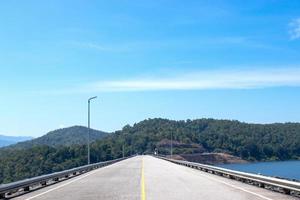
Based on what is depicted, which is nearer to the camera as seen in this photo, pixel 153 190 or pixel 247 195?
pixel 247 195

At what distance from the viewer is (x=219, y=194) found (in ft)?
66.3

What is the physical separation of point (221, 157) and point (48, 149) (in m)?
67.0

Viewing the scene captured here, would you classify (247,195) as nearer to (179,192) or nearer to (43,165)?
(179,192)

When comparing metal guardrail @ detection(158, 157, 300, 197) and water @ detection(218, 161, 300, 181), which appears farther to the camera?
water @ detection(218, 161, 300, 181)


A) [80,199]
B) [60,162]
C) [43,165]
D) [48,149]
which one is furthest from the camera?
[48,149]

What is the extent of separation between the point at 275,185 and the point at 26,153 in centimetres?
11391

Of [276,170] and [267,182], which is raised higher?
[267,182]

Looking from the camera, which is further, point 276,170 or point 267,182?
point 276,170

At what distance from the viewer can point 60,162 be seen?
120m

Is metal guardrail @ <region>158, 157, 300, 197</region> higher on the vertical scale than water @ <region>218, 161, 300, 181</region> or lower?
higher

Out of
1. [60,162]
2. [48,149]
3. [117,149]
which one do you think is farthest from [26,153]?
[117,149]

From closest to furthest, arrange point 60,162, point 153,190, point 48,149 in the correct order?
point 153,190
point 60,162
point 48,149

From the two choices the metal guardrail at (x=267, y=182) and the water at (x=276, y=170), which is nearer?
the metal guardrail at (x=267, y=182)

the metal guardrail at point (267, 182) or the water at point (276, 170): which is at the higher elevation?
the metal guardrail at point (267, 182)
